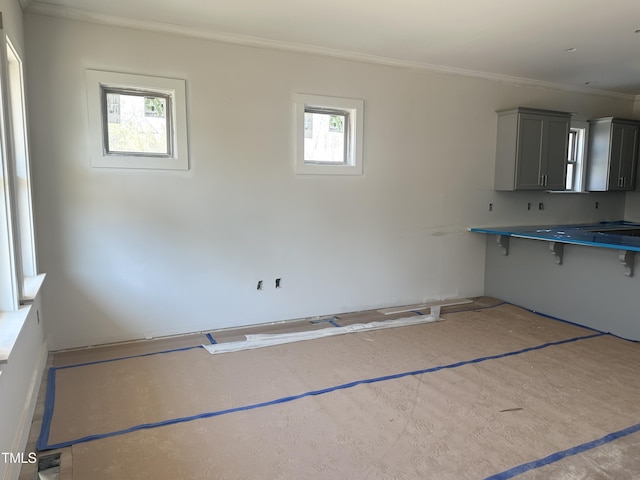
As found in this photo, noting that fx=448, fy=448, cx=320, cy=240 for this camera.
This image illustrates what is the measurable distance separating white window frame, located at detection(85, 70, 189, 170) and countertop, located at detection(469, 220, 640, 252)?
3455mm

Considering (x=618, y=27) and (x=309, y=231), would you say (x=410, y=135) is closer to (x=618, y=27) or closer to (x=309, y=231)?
(x=309, y=231)

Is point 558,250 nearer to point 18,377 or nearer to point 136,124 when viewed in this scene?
point 136,124

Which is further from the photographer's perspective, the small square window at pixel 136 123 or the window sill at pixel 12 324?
the small square window at pixel 136 123

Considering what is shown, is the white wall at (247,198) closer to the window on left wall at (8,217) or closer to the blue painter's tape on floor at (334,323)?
the blue painter's tape on floor at (334,323)

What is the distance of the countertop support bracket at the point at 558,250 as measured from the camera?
15.1 ft

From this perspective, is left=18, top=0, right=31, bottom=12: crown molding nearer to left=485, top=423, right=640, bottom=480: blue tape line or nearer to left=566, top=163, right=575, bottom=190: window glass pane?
left=485, top=423, right=640, bottom=480: blue tape line

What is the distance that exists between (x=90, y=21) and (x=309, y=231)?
2.51 m

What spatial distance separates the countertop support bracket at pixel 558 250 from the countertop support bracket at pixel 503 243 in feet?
2.14

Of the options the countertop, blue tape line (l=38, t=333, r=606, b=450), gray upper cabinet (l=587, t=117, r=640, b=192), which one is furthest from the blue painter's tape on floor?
gray upper cabinet (l=587, t=117, r=640, b=192)

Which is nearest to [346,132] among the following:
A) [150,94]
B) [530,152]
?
[150,94]

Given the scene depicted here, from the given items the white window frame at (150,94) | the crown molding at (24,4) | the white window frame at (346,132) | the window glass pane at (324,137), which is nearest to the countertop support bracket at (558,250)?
the white window frame at (346,132)

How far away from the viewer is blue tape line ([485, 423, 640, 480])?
6.90 feet

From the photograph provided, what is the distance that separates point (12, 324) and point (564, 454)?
279 centimetres

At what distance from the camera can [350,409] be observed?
2.72 meters
